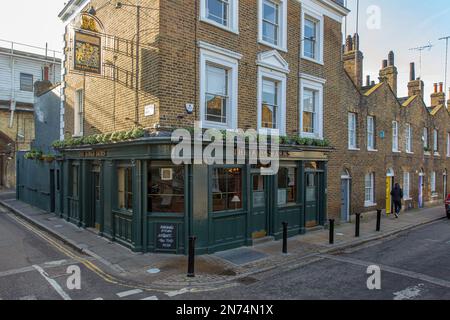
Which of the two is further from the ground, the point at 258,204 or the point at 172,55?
Answer: the point at 172,55

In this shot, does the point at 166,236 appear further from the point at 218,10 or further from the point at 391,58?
the point at 391,58

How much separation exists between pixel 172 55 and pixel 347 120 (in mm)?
10451

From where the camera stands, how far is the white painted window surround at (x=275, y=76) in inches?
442

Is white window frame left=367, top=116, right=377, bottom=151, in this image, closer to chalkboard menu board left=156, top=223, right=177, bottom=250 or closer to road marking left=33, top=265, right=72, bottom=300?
chalkboard menu board left=156, top=223, right=177, bottom=250

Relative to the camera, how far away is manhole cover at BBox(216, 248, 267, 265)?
29.3ft

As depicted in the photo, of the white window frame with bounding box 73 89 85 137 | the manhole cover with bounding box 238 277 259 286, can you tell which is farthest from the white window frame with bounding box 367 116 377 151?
the white window frame with bounding box 73 89 85 137

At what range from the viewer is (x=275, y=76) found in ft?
38.5

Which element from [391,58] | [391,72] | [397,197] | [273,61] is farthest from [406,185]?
[273,61]

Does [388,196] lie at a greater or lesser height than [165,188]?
lesser

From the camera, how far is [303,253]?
980 centimetres

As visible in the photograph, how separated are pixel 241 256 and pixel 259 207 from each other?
2.33 metres

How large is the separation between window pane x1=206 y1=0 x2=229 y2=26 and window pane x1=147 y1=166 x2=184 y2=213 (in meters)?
4.99
